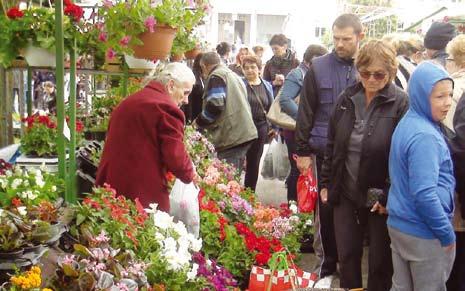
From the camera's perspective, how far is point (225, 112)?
6340 millimetres

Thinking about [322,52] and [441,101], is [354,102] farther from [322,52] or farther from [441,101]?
[322,52]

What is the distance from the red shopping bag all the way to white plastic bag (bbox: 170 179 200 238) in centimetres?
109

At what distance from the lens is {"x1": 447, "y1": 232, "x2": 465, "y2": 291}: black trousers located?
160 inches

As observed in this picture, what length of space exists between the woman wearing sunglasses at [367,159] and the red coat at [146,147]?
3.09ft

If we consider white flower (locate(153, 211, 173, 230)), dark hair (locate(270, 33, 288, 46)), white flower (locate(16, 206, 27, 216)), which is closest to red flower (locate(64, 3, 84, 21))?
white flower (locate(153, 211, 173, 230))

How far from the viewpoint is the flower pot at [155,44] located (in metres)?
4.30

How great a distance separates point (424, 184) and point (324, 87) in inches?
60.7

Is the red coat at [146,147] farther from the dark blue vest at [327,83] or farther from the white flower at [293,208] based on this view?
the white flower at [293,208]

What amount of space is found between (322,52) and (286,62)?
2.76 m

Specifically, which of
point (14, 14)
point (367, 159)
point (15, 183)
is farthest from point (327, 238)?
point (14, 14)

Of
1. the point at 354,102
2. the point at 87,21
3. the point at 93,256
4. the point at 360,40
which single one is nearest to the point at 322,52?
the point at 360,40

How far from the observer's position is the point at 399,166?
3.30 metres

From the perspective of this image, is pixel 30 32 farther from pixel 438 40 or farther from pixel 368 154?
pixel 438 40

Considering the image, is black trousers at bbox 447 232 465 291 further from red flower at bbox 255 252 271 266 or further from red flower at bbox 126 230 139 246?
red flower at bbox 126 230 139 246
